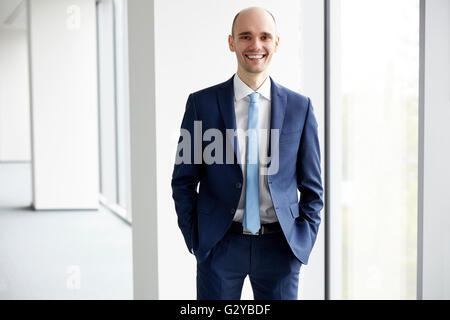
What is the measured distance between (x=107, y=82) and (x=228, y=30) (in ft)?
21.1

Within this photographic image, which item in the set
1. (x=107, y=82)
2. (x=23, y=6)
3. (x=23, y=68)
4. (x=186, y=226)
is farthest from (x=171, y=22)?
(x=23, y=68)

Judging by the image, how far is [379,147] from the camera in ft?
9.05

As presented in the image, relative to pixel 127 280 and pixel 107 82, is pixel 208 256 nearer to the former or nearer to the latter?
pixel 127 280

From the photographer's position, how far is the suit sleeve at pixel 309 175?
1.92 meters

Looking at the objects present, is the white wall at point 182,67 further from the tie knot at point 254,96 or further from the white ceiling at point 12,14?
the white ceiling at point 12,14

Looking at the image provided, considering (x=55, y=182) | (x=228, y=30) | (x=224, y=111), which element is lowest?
(x=55, y=182)

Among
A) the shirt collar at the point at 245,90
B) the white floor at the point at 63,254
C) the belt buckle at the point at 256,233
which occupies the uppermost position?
the shirt collar at the point at 245,90

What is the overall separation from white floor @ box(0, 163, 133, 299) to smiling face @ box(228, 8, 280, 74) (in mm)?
2485

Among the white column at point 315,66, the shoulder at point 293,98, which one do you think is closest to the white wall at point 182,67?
the white column at point 315,66

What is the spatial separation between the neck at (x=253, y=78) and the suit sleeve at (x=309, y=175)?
0.69 ft

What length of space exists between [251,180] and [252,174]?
0.02 meters

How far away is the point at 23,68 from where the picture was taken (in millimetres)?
13812

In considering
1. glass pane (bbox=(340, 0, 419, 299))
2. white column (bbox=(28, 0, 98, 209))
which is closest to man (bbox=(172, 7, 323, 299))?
glass pane (bbox=(340, 0, 419, 299))

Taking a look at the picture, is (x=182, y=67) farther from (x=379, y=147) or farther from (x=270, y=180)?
(x=379, y=147)
